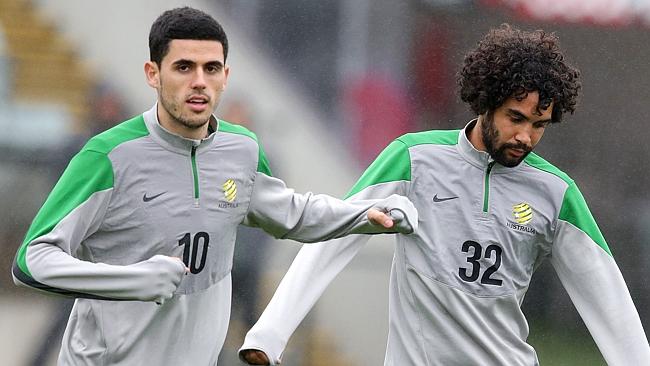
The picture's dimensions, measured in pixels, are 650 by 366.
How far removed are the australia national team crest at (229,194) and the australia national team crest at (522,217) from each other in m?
0.98

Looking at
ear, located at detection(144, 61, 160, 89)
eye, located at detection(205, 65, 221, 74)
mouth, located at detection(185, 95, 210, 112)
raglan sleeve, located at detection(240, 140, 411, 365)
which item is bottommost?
raglan sleeve, located at detection(240, 140, 411, 365)

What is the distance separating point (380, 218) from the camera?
3.97 metres

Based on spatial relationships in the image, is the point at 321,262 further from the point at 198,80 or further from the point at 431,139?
the point at 198,80

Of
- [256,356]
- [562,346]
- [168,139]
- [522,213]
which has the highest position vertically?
[168,139]

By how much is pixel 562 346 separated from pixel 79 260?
11.3 ft

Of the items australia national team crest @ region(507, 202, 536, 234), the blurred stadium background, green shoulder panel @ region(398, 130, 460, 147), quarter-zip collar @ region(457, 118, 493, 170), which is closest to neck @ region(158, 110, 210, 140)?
green shoulder panel @ region(398, 130, 460, 147)

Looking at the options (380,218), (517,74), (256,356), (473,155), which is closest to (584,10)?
(517,74)

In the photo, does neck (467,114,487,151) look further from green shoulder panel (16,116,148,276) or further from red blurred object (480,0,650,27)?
red blurred object (480,0,650,27)

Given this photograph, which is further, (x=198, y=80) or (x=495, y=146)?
(x=495, y=146)

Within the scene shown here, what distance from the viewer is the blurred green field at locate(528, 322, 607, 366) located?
21.3 ft

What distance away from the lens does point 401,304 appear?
452cm

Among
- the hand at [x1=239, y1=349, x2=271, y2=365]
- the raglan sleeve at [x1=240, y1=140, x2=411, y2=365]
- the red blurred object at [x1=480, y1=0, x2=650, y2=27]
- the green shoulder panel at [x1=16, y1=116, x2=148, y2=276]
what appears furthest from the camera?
the red blurred object at [x1=480, y1=0, x2=650, y2=27]

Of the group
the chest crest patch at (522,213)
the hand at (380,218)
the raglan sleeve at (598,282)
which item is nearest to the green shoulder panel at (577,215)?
the raglan sleeve at (598,282)

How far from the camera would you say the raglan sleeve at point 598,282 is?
4.58 meters
